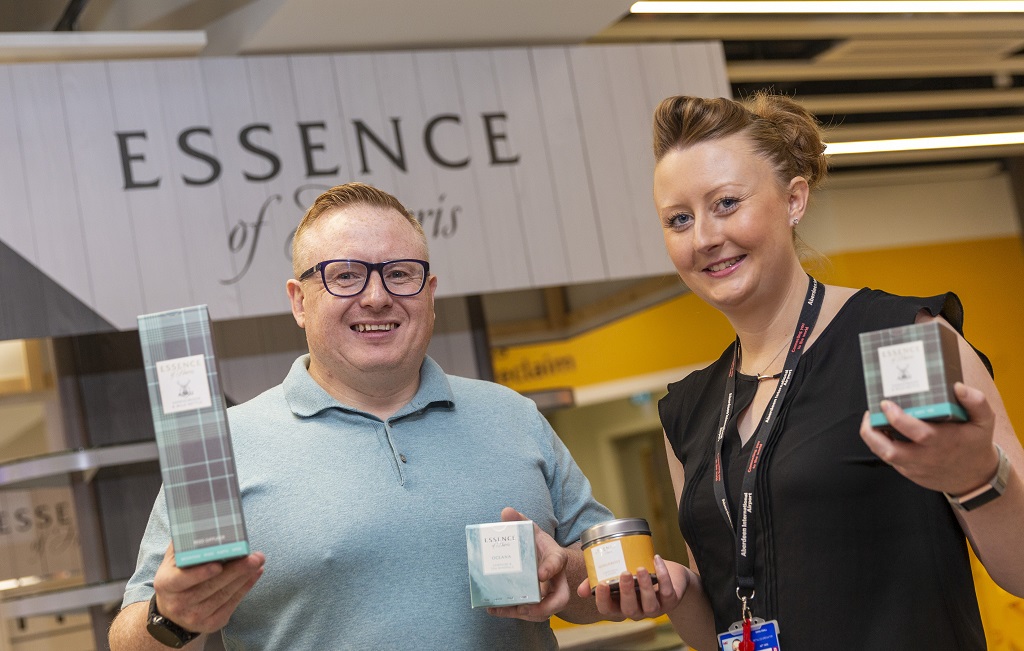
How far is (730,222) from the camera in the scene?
2.02 m

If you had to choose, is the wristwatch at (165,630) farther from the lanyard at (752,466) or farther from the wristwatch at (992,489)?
the wristwatch at (992,489)

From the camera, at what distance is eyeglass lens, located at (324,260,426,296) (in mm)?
2178

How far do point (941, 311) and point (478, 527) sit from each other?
0.88 meters

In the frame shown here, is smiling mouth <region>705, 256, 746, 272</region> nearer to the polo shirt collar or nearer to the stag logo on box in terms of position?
the polo shirt collar

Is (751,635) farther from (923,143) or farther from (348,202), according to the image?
(923,143)

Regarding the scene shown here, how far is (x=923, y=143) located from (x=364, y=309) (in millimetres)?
6084

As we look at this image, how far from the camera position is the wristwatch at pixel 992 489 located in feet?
5.25

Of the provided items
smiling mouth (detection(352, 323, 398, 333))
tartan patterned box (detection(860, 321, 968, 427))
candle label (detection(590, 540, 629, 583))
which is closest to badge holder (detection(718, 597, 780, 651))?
candle label (detection(590, 540, 629, 583))

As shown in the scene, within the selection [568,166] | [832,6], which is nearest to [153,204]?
[568,166]

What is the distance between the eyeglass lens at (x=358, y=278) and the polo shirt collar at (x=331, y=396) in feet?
0.73

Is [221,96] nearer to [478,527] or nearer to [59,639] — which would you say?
[59,639]

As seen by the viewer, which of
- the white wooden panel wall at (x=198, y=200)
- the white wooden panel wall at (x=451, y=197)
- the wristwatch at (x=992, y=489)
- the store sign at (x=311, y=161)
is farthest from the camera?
the white wooden panel wall at (x=451, y=197)

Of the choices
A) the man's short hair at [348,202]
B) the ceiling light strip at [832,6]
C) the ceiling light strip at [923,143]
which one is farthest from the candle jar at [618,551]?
the ceiling light strip at [923,143]

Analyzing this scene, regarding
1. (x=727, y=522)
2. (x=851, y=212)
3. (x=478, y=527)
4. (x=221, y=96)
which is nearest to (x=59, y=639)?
(x=221, y=96)
